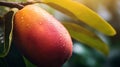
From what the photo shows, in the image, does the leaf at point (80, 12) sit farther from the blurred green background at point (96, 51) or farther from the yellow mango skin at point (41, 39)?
the blurred green background at point (96, 51)

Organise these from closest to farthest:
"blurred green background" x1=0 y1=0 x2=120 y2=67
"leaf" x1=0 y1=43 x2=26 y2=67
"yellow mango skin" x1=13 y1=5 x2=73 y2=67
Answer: "yellow mango skin" x1=13 y1=5 x2=73 y2=67 → "leaf" x1=0 y1=43 x2=26 y2=67 → "blurred green background" x1=0 y1=0 x2=120 y2=67

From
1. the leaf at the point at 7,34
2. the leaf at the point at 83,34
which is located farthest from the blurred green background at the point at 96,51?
the leaf at the point at 7,34

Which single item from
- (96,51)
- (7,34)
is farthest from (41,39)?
(96,51)

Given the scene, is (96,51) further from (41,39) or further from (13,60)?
(41,39)

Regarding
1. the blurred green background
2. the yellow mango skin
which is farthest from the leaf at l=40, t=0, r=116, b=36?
the blurred green background

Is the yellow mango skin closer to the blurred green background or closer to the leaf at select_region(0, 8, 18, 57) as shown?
the leaf at select_region(0, 8, 18, 57)
